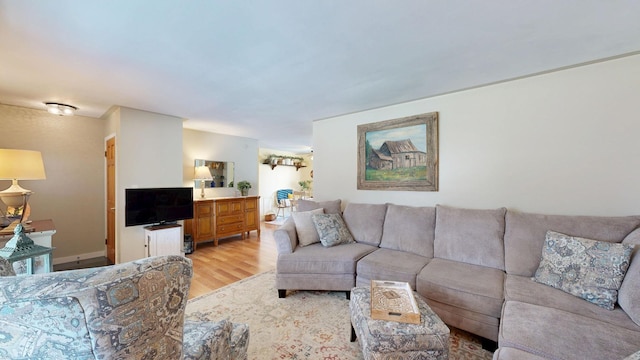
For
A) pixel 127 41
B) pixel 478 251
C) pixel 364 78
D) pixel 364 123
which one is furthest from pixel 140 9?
pixel 478 251

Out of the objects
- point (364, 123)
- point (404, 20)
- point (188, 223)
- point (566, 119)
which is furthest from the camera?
point (188, 223)

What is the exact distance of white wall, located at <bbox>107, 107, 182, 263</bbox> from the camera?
3.27m

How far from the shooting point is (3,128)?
3195 millimetres

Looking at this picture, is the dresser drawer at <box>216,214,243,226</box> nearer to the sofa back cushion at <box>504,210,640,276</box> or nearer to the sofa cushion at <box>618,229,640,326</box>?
the sofa back cushion at <box>504,210,640,276</box>

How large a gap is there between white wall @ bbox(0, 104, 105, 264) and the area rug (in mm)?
2754

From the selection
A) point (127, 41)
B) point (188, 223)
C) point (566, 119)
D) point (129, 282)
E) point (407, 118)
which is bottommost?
point (188, 223)

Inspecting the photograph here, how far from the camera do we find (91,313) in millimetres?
637

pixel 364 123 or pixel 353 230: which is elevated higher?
pixel 364 123

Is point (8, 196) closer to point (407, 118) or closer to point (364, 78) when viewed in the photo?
point (364, 78)

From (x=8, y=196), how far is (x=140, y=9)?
2439mm

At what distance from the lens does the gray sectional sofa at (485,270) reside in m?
1.28

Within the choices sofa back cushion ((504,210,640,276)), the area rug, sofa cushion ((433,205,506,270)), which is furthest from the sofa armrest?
sofa back cushion ((504,210,640,276))

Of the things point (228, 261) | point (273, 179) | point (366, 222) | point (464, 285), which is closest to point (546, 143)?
point (464, 285)

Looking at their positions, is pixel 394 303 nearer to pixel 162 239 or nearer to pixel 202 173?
pixel 162 239
